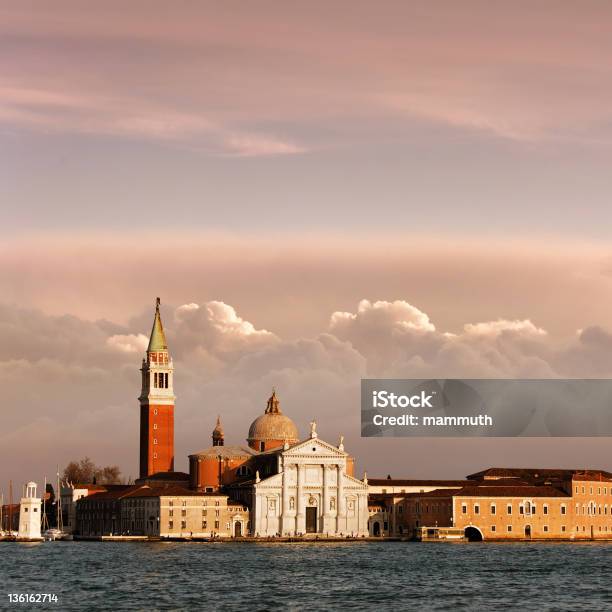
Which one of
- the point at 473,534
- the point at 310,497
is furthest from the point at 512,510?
the point at 310,497

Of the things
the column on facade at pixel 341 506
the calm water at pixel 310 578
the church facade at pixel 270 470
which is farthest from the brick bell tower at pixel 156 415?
the calm water at pixel 310 578

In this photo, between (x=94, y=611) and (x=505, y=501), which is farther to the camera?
(x=505, y=501)

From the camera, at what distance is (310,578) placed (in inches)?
3083

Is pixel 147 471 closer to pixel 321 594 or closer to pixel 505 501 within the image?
pixel 505 501

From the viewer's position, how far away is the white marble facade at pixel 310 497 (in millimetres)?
136750

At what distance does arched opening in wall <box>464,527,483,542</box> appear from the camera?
138m

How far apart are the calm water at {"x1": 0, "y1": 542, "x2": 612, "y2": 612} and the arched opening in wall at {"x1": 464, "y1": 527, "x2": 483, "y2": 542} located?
21.5m

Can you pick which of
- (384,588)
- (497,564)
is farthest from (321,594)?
(497,564)

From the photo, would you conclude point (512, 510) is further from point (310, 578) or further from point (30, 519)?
point (310, 578)

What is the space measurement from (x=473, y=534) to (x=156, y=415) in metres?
33.1

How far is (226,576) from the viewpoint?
79.4 meters

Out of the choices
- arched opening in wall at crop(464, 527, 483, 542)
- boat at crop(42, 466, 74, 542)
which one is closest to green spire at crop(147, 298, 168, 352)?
boat at crop(42, 466, 74, 542)

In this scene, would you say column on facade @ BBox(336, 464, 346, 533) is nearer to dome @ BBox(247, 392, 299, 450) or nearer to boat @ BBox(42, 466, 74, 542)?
dome @ BBox(247, 392, 299, 450)

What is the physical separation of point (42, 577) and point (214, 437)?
79781 mm
